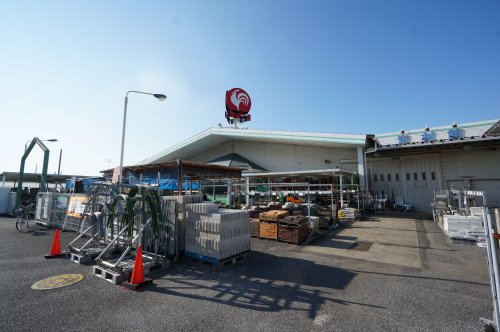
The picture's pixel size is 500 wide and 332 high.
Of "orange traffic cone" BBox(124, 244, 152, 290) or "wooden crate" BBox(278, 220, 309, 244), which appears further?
"wooden crate" BBox(278, 220, 309, 244)

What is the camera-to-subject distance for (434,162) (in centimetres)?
2125

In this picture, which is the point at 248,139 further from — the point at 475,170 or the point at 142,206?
the point at 475,170

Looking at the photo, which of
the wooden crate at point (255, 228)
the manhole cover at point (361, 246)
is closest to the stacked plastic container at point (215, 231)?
the wooden crate at point (255, 228)

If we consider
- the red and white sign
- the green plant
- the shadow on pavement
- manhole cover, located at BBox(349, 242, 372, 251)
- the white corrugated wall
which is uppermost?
the red and white sign

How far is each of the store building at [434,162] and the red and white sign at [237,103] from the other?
1544 cm

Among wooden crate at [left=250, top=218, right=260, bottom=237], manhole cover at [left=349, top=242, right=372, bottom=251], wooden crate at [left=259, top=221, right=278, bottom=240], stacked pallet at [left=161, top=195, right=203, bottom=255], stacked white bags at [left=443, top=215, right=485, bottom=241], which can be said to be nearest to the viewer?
stacked pallet at [left=161, top=195, right=203, bottom=255]

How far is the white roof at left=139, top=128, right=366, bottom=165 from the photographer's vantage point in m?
19.5

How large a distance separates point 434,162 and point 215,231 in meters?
22.8

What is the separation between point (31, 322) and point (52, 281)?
2.18 m

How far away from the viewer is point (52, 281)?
19.4 feet

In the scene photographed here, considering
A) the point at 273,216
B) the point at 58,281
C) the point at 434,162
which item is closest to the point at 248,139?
the point at 273,216

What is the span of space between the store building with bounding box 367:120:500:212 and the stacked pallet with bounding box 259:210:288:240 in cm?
1378

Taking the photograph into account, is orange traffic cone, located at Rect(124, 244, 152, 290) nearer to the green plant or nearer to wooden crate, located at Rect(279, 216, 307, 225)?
the green plant

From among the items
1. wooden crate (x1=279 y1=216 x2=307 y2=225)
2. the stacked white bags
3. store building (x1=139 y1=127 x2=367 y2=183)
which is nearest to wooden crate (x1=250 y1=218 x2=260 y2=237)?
wooden crate (x1=279 y1=216 x2=307 y2=225)
